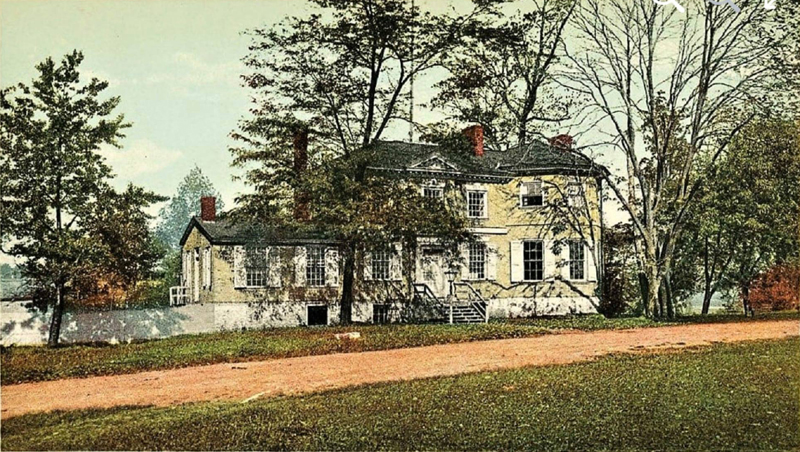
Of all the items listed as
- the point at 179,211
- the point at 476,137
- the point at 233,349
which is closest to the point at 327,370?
the point at 233,349

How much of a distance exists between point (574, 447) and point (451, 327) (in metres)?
12.6

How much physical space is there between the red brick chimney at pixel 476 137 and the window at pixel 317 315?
7.38 metres

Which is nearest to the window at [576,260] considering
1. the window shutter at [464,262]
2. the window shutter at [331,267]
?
the window shutter at [464,262]

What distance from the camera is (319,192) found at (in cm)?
2322

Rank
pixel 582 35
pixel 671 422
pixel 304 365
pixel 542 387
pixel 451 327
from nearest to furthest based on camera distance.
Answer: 1. pixel 671 422
2. pixel 542 387
3. pixel 304 365
4. pixel 451 327
5. pixel 582 35

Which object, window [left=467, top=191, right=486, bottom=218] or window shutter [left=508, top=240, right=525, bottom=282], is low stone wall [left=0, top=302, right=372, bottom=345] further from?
window shutter [left=508, top=240, right=525, bottom=282]

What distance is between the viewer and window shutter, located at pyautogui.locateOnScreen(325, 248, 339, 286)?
2800cm

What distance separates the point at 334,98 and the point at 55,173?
758 centimetres

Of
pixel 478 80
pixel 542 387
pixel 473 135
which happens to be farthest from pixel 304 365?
pixel 473 135

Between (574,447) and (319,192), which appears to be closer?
(574,447)

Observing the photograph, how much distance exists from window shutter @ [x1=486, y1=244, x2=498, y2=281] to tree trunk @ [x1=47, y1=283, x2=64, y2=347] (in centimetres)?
1314

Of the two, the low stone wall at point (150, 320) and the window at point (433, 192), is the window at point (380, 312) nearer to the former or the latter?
the low stone wall at point (150, 320)

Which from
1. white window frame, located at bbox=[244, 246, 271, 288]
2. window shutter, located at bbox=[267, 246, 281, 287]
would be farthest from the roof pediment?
white window frame, located at bbox=[244, 246, 271, 288]

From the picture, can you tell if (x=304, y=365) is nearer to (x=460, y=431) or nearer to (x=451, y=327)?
(x=460, y=431)
